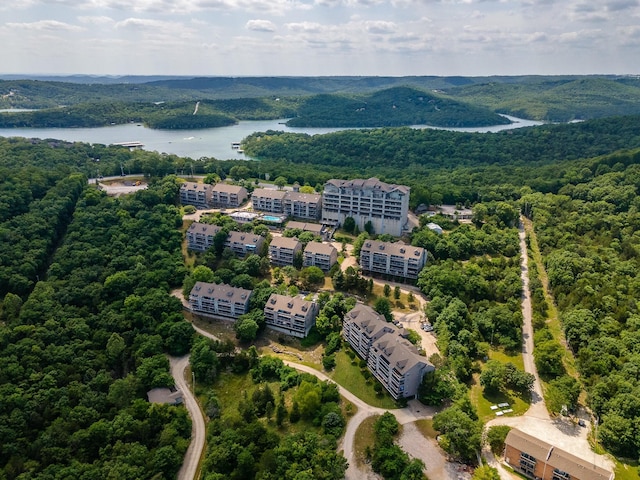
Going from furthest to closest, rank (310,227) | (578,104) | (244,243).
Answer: (578,104)
(310,227)
(244,243)

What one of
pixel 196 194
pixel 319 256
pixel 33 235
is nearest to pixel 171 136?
pixel 196 194

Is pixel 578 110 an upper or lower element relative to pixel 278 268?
upper

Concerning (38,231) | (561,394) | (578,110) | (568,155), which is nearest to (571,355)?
(561,394)

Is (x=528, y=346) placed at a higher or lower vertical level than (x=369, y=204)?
lower

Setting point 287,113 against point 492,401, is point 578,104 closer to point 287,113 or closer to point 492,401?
point 287,113

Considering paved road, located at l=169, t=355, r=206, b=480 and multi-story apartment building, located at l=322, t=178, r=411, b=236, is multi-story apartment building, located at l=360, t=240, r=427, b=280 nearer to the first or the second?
multi-story apartment building, located at l=322, t=178, r=411, b=236

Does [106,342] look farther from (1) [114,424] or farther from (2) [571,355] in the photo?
(2) [571,355]

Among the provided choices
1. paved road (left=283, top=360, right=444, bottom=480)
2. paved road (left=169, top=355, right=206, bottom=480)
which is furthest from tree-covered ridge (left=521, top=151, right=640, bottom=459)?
paved road (left=169, top=355, right=206, bottom=480)
